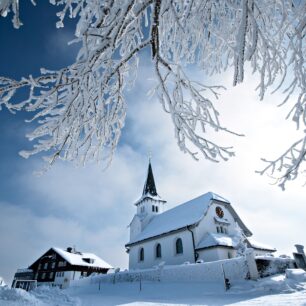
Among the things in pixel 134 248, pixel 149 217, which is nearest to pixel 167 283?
pixel 134 248

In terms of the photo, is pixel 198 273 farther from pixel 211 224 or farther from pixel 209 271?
pixel 211 224

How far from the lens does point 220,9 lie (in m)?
2.47

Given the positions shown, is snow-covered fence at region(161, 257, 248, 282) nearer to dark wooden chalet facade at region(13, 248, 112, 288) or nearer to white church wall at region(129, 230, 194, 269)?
white church wall at region(129, 230, 194, 269)

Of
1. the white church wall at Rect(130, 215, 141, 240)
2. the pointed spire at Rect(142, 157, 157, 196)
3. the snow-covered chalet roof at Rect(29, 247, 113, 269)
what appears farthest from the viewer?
the snow-covered chalet roof at Rect(29, 247, 113, 269)

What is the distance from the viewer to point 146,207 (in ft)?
109

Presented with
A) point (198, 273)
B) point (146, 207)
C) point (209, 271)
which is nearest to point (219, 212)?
point (198, 273)

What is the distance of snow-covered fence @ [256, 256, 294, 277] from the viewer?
13.9 metres

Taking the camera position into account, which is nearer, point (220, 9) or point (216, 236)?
point (220, 9)

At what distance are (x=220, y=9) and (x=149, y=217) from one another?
31.8m

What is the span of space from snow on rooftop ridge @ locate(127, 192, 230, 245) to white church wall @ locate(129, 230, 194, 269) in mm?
734

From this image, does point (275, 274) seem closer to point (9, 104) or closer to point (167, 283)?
point (167, 283)

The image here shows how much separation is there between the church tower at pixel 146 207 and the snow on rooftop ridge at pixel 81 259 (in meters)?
13.1

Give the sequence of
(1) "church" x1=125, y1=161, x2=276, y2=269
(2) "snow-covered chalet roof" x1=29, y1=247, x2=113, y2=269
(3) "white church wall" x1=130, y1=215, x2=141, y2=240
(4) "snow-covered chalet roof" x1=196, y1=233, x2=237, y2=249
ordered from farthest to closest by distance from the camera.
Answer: (2) "snow-covered chalet roof" x1=29, y1=247, x2=113, y2=269, (3) "white church wall" x1=130, y1=215, x2=141, y2=240, (1) "church" x1=125, y1=161, x2=276, y2=269, (4) "snow-covered chalet roof" x1=196, y1=233, x2=237, y2=249

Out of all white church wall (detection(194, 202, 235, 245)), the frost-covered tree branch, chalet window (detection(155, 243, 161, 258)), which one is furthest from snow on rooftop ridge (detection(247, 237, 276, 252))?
the frost-covered tree branch
